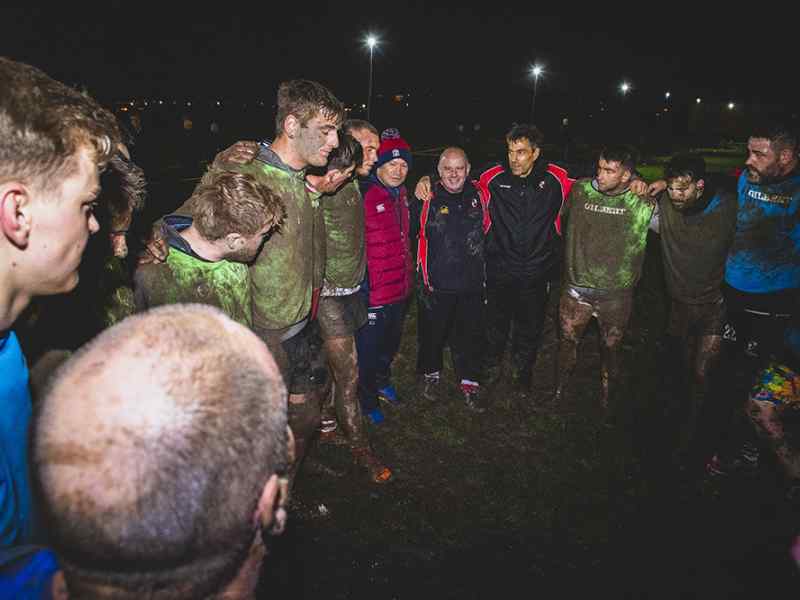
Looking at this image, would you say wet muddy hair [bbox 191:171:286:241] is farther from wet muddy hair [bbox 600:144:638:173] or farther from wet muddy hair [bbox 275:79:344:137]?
wet muddy hair [bbox 600:144:638:173]

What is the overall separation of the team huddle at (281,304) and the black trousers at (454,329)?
0.07ft

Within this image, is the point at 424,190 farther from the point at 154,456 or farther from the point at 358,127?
the point at 154,456

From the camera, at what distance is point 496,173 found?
4598 mm

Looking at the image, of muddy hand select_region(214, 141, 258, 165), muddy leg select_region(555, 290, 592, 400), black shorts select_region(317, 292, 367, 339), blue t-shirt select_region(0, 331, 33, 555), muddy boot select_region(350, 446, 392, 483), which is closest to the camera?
blue t-shirt select_region(0, 331, 33, 555)

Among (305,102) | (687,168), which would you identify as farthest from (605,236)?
(305,102)

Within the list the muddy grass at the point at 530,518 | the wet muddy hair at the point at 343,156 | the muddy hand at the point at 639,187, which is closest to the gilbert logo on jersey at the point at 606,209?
the muddy hand at the point at 639,187

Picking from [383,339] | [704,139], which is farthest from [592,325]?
[704,139]

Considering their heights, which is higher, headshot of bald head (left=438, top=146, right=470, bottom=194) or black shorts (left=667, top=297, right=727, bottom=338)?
headshot of bald head (left=438, top=146, right=470, bottom=194)

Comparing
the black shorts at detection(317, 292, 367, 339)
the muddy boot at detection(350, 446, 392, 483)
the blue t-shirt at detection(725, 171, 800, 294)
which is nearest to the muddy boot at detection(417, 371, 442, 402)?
the muddy boot at detection(350, 446, 392, 483)

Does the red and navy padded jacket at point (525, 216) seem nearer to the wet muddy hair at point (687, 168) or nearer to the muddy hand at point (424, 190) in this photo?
the muddy hand at point (424, 190)

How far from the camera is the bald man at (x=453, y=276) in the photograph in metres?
4.44

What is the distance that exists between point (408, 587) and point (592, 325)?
460 cm

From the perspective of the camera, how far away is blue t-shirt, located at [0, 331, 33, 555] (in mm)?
1155

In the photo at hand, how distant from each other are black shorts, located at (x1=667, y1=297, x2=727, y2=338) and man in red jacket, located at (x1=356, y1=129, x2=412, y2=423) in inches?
91.1
